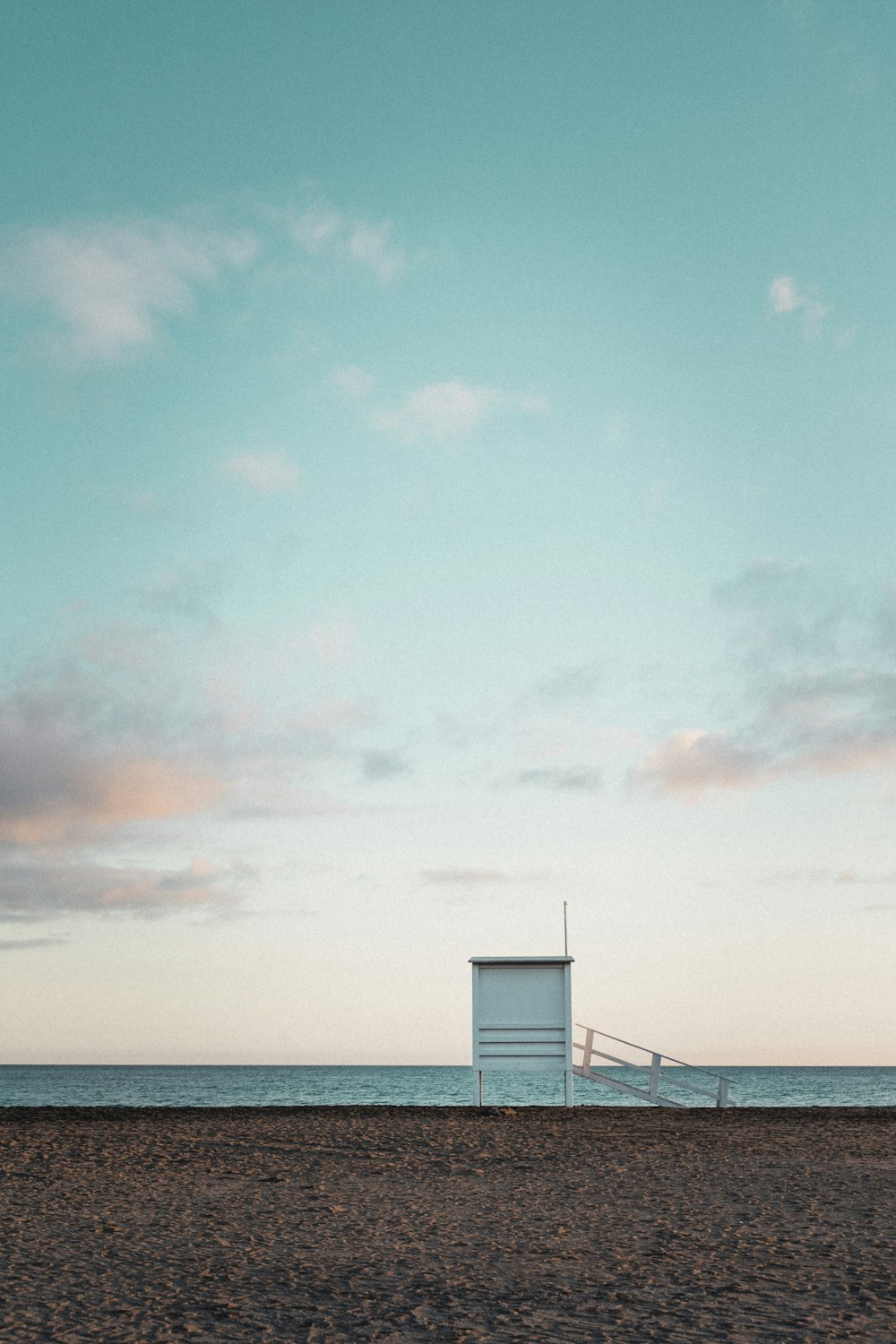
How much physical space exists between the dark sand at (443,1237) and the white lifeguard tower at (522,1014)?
19.4 feet

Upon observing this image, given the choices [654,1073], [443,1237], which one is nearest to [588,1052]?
[654,1073]

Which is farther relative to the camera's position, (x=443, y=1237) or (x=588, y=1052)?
(x=588, y=1052)

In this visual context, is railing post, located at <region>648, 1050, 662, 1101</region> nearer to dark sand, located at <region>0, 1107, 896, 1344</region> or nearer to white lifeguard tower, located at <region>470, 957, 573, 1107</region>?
white lifeguard tower, located at <region>470, 957, 573, 1107</region>

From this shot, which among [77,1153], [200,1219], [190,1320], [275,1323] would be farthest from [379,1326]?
[77,1153]

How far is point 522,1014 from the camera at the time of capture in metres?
22.2

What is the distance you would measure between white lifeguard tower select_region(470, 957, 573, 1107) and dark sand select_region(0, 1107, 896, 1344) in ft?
19.4

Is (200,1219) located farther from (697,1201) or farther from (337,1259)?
(697,1201)

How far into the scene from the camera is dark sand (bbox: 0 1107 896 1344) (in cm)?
613

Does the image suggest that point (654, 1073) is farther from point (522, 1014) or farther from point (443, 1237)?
point (443, 1237)

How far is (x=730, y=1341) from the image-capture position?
5695 mm

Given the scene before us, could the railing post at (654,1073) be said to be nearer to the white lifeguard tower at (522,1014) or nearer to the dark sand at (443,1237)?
the white lifeguard tower at (522,1014)

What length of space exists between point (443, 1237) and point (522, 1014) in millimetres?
14025

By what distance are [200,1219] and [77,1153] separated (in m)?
5.41

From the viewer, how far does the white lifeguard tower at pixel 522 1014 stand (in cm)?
2214
